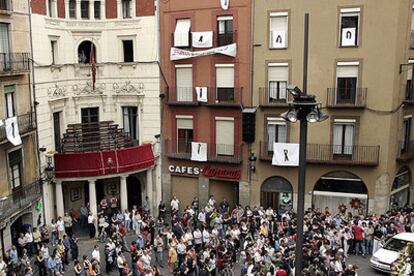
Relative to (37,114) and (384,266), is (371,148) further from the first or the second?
(37,114)

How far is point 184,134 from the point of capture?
32.4m

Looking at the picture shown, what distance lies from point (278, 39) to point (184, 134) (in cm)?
879

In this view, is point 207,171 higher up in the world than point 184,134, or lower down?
lower down

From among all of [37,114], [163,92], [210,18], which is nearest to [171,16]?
[210,18]

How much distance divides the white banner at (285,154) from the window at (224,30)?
23.7 feet

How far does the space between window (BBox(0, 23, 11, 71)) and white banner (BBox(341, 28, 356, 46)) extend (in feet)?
60.5

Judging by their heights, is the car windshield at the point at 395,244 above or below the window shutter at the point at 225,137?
below

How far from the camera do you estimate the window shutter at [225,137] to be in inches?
1220

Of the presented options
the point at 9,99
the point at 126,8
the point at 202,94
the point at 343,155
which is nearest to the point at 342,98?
the point at 343,155

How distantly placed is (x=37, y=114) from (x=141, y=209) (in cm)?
903

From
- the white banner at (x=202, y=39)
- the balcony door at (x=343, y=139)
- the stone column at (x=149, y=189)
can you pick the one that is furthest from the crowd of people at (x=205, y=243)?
the white banner at (x=202, y=39)

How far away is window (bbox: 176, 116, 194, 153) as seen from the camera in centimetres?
3212

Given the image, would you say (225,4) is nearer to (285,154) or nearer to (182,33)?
(182,33)

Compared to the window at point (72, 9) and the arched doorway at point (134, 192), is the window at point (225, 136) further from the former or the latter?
the window at point (72, 9)
